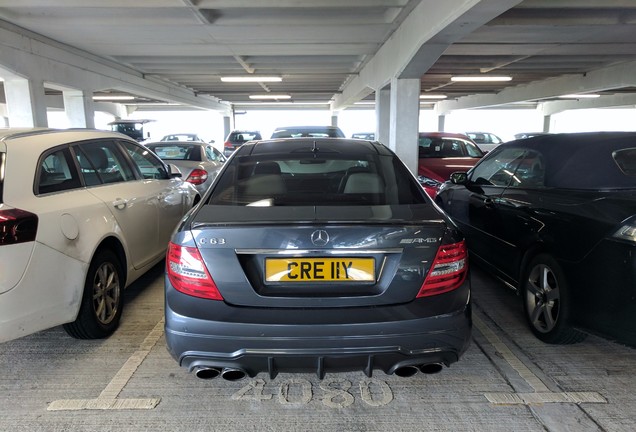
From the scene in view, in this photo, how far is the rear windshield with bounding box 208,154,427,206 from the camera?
95.3 inches

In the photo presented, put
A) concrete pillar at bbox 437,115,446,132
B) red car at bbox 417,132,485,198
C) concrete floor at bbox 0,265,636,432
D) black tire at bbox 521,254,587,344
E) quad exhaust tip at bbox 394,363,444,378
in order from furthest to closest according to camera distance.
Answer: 1. concrete pillar at bbox 437,115,446,132
2. red car at bbox 417,132,485,198
3. black tire at bbox 521,254,587,344
4. concrete floor at bbox 0,265,636,432
5. quad exhaust tip at bbox 394,363,444,378

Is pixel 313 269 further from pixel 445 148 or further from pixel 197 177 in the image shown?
pixel 445 148

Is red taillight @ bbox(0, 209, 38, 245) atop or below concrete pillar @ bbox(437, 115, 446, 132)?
below

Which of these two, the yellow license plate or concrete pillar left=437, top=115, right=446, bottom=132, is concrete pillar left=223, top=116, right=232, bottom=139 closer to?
concrete pillar left=437, top=115, right=446, bottom=132

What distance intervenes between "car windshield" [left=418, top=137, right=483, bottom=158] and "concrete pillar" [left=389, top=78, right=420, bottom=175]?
0.22m

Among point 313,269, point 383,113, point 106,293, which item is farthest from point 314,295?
point 383,113

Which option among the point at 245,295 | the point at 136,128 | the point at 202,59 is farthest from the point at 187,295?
the point at 136,128

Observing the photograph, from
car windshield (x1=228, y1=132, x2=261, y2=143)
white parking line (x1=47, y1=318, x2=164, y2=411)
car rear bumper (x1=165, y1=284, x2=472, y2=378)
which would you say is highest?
car windshield (x1=228, y1=132, x2=261, y2=143)

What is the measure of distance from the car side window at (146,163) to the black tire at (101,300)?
1199 millimetres

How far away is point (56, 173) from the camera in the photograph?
2957mm

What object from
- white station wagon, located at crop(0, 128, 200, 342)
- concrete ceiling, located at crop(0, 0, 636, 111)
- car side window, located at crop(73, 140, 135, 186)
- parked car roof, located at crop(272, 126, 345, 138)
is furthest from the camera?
parked car roof, located at crop(272, 126, 345, 138)

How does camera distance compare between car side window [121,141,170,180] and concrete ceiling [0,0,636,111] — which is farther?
concrete ceiling [0,0,636,111]

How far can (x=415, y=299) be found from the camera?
204 centimetres

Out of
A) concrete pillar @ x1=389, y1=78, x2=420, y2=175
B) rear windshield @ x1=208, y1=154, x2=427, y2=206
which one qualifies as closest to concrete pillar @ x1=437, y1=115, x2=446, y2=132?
concrete pillar @ x1=389, y1=78, x2=420, y2=175
